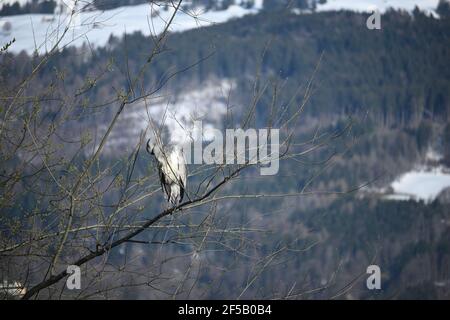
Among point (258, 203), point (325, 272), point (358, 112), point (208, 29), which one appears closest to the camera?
point (208, 29)

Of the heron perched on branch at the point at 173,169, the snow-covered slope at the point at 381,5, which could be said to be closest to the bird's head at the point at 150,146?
the heron perched on branch at the point at 173,169

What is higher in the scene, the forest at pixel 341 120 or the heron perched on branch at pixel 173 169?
the heron perched on branch at pixel 173 169

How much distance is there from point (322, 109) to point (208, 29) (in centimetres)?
15708

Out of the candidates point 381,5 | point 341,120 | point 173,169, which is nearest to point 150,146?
point 173,169

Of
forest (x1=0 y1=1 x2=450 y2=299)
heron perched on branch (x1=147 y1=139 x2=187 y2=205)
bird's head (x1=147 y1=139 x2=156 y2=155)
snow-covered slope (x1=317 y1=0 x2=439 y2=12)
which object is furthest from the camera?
snow-covered slope (x1=317 y1=0 x2=439 y2=12)

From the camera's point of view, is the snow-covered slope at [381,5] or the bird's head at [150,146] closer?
the bird's head at [150,146]

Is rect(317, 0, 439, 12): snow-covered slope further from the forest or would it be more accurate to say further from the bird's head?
the bird's head

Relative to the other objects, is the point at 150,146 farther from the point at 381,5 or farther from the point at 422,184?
the point at 381,5

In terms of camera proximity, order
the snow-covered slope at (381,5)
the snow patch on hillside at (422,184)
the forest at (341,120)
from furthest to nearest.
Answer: the snow-covered slope at (381,5) < the snow patch on hillside at (422,184) < the forest at (341,120)

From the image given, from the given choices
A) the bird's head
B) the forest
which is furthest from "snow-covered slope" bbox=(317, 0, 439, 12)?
the bird's head

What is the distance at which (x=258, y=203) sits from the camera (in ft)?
315

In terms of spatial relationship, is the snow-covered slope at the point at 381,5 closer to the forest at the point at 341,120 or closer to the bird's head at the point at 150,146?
the forest at the point at 341,120

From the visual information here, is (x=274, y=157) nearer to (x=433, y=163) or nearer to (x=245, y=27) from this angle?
(x=433, y=163)
